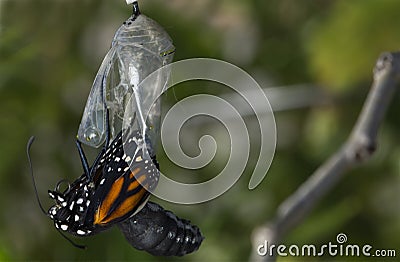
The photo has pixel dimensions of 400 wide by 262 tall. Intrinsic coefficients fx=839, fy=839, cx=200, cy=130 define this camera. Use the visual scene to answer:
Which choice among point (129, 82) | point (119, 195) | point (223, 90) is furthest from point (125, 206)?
point (223, 90)

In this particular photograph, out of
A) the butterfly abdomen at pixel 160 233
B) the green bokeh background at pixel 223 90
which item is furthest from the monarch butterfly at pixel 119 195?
the green bokeh background at pixel 223 90

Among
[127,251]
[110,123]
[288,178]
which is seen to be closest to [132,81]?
[110,123]

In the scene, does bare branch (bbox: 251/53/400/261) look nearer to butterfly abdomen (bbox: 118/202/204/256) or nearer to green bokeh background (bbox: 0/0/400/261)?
butterfly abdomen (bbox: 118/202/204/256)

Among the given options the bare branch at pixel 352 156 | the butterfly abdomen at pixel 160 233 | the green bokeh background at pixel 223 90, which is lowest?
the butterfly abdomen at pixel 160 233

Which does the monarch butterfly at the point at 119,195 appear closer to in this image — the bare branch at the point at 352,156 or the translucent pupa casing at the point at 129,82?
the translucent pupa casing at the point at 129,82

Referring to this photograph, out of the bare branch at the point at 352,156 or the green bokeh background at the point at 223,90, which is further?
the green bokeh background at the point at 223,90

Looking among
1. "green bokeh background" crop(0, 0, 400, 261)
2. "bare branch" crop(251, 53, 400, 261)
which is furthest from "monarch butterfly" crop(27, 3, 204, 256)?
"green bokeh background" crop(0, 0, 400, 261)
